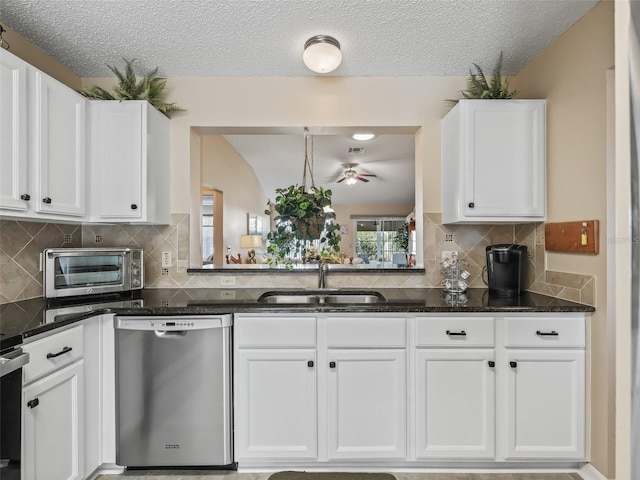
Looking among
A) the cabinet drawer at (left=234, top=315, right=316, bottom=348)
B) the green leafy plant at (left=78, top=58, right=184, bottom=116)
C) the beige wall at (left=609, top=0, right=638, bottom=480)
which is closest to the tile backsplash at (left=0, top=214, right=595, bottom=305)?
the cabinet drawer at (left=234, top=315, right=316, bottom=348)

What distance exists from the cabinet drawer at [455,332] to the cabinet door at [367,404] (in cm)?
16

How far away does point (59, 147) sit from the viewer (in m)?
1.95

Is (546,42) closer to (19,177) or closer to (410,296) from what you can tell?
(410,296)

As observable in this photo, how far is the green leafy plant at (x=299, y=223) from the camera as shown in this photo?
2.59 meters

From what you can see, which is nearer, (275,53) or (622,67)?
(622,67)

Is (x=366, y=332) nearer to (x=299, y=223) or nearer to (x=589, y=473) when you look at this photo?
(x=299, y=223)

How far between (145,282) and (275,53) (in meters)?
1.78

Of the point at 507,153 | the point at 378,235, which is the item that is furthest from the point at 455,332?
the point at 378,235

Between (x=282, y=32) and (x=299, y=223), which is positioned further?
(x=299, y=223)

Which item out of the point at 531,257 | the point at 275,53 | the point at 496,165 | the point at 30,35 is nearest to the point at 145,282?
the point at 30,35

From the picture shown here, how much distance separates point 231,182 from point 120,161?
3470 millimetres

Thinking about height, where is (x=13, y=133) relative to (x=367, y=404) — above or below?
above

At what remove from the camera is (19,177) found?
1688 millimetres

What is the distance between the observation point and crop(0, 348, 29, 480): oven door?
50.7 inches
